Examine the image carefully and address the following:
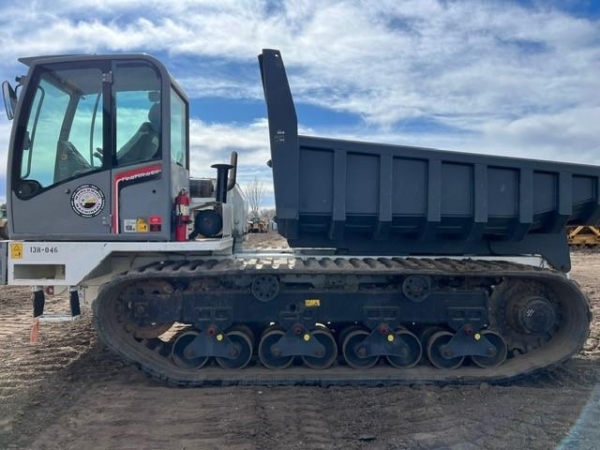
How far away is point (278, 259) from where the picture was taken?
5.31 m

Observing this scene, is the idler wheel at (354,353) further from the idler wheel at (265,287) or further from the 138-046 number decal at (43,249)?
the 138-046 number decal at (43,249)

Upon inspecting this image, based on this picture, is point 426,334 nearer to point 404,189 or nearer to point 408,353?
point 408,353

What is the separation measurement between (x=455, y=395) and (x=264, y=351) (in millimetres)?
1867

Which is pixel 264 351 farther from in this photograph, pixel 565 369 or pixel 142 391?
pixel 565 369

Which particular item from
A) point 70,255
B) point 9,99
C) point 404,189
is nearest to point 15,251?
point 70,255

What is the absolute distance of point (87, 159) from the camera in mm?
4977

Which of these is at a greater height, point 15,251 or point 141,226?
point 141,226

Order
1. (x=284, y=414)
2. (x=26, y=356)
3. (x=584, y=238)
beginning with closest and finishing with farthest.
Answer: (x=284, y=414), (x=26, y=356), (x=584, y=238)

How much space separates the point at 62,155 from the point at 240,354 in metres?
2.67

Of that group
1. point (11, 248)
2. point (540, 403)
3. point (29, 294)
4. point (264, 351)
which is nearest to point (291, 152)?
point (264, 351)

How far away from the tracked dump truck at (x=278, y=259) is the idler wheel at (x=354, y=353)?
14mm

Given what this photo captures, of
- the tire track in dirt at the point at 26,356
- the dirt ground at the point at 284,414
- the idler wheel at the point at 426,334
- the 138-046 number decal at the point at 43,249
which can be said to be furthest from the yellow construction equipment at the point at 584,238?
the 138-046 number decal at the point at 43,249

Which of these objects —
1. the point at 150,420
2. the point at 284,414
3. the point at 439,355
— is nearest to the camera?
the point at 150,420

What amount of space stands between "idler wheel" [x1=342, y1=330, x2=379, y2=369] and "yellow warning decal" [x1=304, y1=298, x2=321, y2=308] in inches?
17.8
